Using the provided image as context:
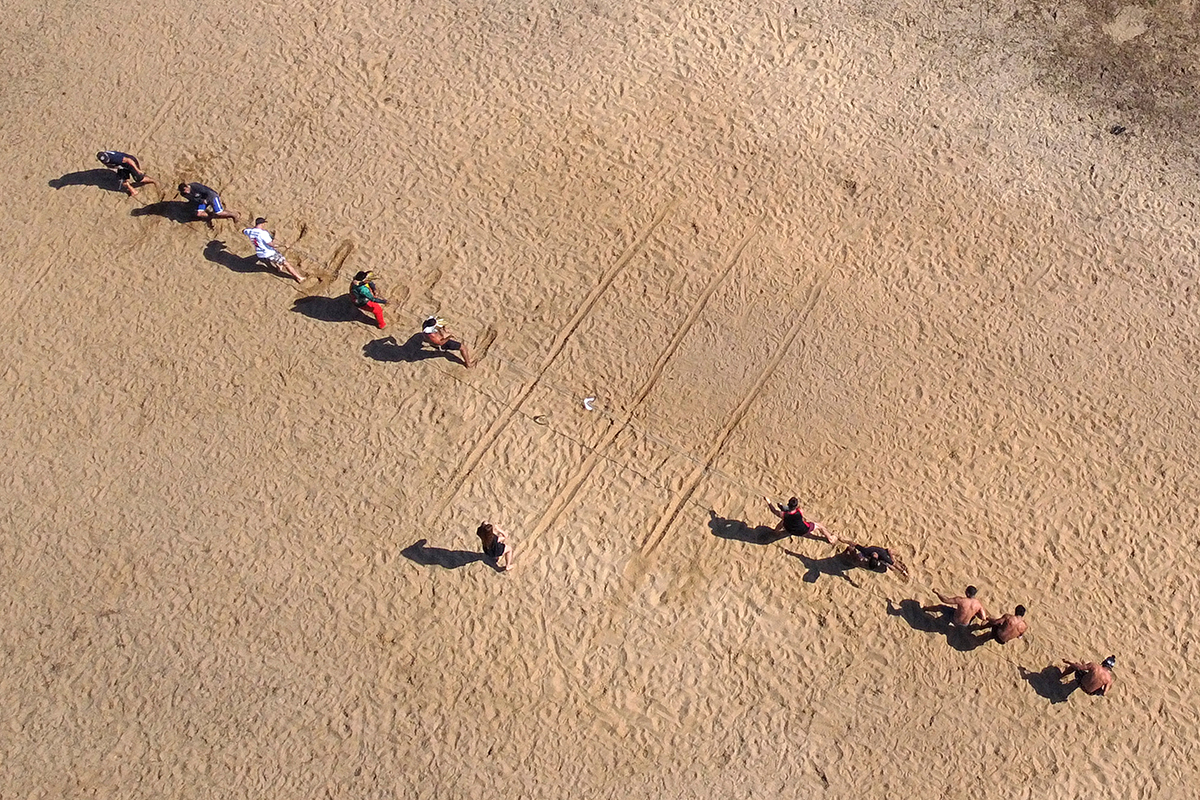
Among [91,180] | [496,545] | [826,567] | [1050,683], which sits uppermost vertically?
[1050,683]

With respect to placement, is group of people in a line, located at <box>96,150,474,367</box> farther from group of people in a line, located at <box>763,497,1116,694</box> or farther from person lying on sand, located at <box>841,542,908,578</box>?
person lying on sand, located at <box>841,542,908,578</box>

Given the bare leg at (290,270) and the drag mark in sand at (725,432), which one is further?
the bare leg at (290,270)

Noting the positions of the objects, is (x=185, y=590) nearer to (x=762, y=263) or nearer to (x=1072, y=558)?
(x=762, y=263)

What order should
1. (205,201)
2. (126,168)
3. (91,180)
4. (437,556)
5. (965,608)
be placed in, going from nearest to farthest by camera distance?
(965,608)
(437,556)
(205,201)
(126,168)
(91,180)

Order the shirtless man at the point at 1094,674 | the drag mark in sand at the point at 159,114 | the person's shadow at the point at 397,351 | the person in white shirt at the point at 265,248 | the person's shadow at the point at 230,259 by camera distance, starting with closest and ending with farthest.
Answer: the shirtless man at the point at 1094,674, the person in white shirt at the point at 265,248, the person's shadow at the point at 397,351, the person's shadow at the point at 230,259, the drag mark in sand at the point at 159,114

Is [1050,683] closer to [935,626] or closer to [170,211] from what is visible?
[935,626]

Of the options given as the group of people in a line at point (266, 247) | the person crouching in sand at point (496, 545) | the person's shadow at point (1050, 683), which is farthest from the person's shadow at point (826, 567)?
the group of people in a line at point (266, 247)

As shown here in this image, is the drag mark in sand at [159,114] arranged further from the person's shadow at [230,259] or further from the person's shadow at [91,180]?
the person's shadow at [230,259]

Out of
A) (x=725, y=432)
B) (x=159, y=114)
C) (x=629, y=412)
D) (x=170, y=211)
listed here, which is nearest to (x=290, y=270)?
(x=170, y=211)
